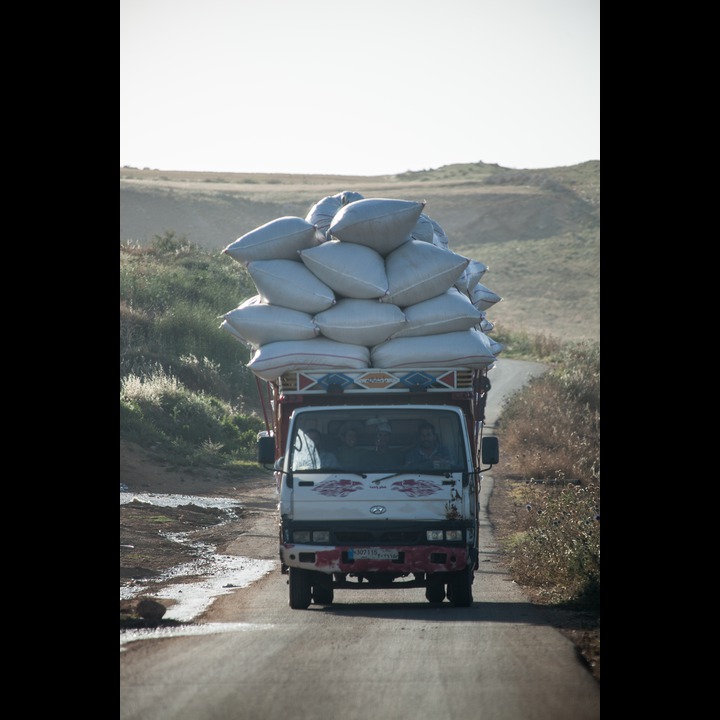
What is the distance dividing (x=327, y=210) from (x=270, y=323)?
8.17ft

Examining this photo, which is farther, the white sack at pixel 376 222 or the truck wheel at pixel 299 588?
the white sack at pixel 376 222

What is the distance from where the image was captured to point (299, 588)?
12.7 metres

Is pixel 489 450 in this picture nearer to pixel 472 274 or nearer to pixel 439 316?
pixel 439 316

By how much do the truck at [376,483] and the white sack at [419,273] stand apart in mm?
937

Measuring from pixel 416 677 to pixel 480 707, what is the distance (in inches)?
38.9

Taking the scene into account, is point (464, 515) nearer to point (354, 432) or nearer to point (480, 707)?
point (354, 432)

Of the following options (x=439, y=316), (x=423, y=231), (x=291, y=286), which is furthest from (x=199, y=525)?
(x=439, y=316)

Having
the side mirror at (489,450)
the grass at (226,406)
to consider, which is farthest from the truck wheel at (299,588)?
the grass at (226,406)

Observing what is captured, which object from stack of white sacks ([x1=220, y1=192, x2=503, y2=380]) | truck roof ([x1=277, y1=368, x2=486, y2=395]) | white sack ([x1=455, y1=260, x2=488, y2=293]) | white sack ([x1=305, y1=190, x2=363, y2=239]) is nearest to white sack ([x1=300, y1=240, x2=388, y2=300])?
stack of white sacks ([x1=220, y1=192, x2=503, y2=380])

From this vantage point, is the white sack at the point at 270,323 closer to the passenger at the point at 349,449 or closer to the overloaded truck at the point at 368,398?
the overloaded truck at the point at 368,398

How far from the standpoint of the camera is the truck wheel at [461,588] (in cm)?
1261
